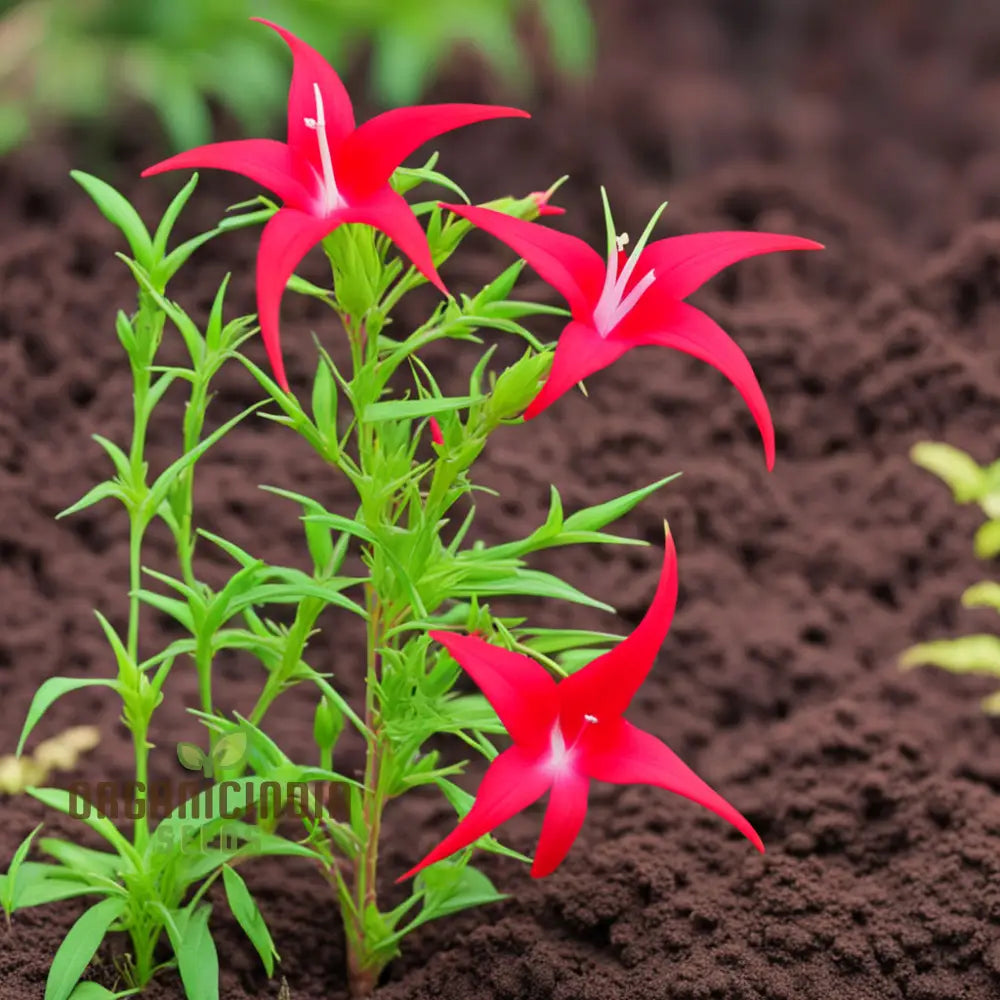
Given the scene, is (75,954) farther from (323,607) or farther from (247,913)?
(323,607)

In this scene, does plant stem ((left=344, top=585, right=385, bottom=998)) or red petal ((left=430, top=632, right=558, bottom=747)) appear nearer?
red petal ((left=430, top=632, right=558, bottom=747))

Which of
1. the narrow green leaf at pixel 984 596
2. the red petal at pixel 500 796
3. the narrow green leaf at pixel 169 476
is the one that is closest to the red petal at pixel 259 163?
the narrow green leaf at pixel 169 476

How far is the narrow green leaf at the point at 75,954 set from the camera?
5.25 ft

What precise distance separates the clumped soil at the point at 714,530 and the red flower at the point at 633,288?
2.56 ft

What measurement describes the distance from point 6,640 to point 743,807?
1.14 metres

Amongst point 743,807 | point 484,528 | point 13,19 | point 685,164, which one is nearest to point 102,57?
point 13,19

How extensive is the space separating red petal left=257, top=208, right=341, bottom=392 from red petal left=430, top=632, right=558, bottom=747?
279mm

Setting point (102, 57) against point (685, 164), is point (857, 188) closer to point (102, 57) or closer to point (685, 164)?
point (685, 164)

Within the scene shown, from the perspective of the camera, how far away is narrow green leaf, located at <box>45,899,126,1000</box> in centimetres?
160

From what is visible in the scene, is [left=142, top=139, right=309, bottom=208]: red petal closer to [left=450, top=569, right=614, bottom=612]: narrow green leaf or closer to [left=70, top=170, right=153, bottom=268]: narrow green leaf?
[left=70, top=170, right=153, bottom=268]: narrow green leaf

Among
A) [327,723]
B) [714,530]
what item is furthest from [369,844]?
[714,530]

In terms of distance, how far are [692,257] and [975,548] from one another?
137cm

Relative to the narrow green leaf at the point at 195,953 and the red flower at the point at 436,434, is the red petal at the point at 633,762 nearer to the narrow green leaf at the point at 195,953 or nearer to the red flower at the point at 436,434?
the red flower at the point at 436,434

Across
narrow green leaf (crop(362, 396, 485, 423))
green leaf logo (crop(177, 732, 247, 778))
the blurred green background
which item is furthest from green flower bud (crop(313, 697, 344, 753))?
the blurred green background
